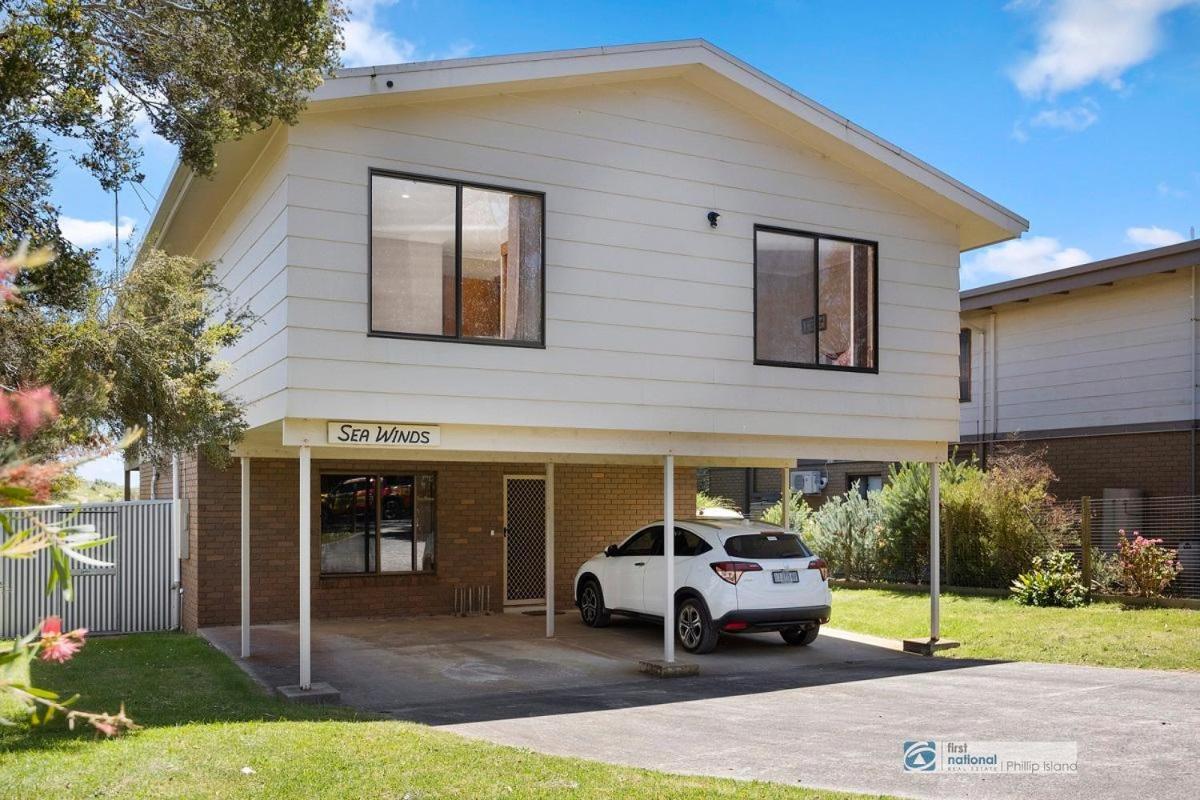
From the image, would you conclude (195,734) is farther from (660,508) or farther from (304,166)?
(660,508)

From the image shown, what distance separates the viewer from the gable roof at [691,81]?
10.6m

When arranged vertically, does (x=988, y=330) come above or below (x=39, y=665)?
above

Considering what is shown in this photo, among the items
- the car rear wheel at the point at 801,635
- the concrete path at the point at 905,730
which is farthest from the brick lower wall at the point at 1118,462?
the concrete path at the point at 905,730

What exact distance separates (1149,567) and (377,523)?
Answer: 11.3m

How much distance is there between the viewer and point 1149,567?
15.3 metres

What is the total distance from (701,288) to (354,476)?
7005 millimetres

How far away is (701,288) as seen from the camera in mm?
12547

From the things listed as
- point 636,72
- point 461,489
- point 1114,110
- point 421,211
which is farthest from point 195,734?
point 1114,110

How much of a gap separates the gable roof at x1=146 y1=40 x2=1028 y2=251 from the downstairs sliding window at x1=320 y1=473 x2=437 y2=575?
4929mm

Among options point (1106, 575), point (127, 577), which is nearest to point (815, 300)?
point (1106, 575)

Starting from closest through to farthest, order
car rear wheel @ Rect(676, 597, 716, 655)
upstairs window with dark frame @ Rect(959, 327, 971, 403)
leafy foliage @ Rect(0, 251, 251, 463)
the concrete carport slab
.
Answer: leafy foliage @ Rect(0, 251, 251, 463)
the concrete carport slab
car rear wheel @ Rect(676, 597, 716, 655)
upstairs window with dark frame @ Rect(959, 327, 971, 403)

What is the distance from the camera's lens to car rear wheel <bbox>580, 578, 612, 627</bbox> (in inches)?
618

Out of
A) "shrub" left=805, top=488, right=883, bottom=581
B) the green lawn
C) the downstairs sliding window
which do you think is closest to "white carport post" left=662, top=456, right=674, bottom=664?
the green lawn

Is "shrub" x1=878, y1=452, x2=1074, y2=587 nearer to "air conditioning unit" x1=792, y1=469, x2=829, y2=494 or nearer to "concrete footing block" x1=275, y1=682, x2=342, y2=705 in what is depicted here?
"air conditioning unit" x1=792, y1=469, x2=829, y2=494
